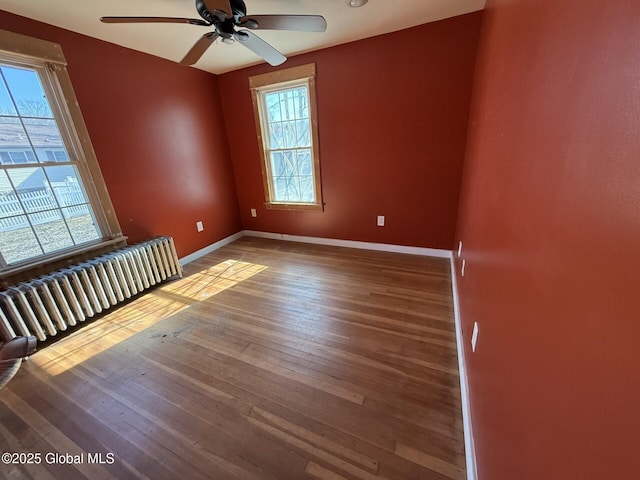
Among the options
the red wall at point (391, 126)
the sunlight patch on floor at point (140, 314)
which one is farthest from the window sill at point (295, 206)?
the sunlight patch on floor at point (140, 314)

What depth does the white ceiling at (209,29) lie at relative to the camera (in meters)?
1.84

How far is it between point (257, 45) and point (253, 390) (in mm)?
2350

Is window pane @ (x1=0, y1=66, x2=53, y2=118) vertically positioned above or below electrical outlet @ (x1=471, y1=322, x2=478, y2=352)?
above

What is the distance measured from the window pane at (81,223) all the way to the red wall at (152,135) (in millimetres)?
236

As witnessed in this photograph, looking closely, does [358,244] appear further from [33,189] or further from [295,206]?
[33,189]

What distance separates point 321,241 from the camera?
12.2ft

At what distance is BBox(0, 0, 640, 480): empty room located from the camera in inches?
18.3

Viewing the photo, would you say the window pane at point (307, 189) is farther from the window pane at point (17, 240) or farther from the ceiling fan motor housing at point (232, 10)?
the window pane at point (17, 240)

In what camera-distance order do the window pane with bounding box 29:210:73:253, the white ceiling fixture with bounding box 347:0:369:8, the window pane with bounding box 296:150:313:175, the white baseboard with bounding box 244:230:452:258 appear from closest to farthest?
the white ceiling fixture with bounding box 347:0:369:8, the window pane with bounding box 29:210:73:253, the white baseboard with bounding box 244:230:452:258, the window pane with bounding box 296:150:313:175

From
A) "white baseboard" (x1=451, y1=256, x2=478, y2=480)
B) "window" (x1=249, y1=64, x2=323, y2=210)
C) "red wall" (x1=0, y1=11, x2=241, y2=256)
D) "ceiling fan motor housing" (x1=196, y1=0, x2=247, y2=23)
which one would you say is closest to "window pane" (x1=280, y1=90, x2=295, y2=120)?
"window" (x1=249, y1=64, x2=323, y2=210)

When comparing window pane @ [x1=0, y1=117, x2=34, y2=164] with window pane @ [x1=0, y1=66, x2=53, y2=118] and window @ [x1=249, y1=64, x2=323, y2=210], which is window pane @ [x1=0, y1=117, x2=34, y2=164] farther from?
window @ [x1=249, y1=64, x2=323, y2=210]

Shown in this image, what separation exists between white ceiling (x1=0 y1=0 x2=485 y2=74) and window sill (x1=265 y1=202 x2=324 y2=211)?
180cm

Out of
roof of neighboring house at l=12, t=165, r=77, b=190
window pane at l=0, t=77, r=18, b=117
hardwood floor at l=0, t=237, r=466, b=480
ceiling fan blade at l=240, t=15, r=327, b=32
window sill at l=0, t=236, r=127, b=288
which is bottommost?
hardwood floor at l=0, t=237, r=466, b=480

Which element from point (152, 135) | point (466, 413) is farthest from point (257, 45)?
point (466, 413)
